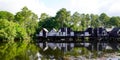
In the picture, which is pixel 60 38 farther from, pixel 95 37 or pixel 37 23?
pixel 37 23

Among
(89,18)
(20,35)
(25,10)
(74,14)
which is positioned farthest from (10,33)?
(89,18)

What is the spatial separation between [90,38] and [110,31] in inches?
330

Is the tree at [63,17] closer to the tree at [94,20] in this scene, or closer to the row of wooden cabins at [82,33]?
the row of wooden cabins at [82,33]

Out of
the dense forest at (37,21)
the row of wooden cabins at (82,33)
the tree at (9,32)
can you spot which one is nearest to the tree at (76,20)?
the dense forest at (37,21)

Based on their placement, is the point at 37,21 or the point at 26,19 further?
the point at 37,21

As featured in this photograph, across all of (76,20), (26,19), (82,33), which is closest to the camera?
(82,33)

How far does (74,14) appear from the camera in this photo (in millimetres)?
129375

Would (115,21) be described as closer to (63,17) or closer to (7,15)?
(63,17)

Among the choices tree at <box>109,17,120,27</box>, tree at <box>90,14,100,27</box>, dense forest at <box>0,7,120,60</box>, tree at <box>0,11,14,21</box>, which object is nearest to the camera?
dense forest at <box>0,7,120,60</box>

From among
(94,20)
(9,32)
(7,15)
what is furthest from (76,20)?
(9,32)

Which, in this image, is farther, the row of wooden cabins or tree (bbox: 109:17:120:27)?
tree (bbox: 109:17:120:27)

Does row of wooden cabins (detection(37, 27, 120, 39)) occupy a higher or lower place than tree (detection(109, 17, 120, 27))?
lower

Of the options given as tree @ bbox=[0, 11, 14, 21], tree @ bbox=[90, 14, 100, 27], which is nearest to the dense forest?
tree @ bbox=[0, 11, 14, 21]

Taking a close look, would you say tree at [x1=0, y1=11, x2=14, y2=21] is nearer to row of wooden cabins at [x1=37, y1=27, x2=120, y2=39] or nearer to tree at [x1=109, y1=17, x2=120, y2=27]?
row of wooden cabins at [x1=37, y1=27, x2=120, y2=39]
